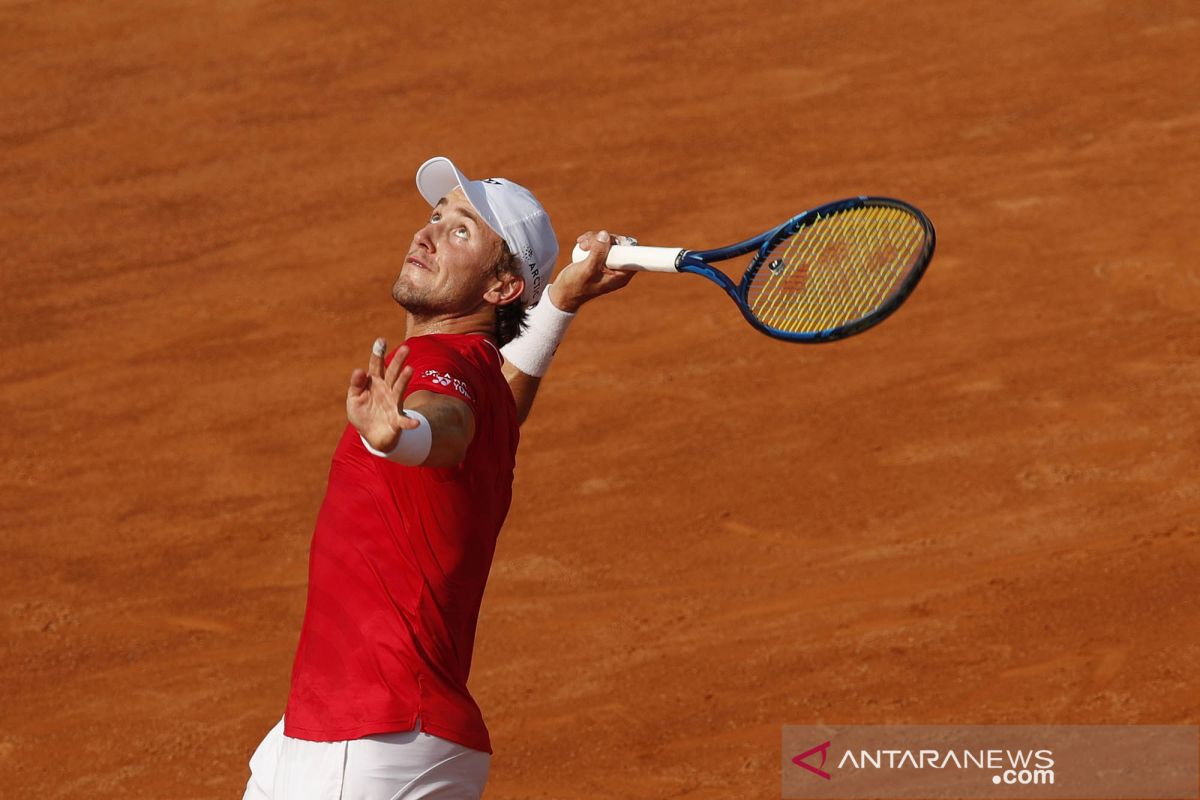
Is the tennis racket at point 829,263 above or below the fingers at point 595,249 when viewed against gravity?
below

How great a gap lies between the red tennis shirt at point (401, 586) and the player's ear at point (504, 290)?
397 mm

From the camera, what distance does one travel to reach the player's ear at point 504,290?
4438 mm

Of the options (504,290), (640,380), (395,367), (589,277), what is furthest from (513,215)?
(640,380)

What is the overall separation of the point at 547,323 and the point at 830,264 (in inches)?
35.6

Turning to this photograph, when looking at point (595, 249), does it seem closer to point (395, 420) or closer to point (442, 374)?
point (442, 374)

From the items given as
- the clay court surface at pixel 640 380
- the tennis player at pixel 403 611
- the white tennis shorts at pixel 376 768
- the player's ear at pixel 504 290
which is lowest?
the clay court surface at pixel 640 380

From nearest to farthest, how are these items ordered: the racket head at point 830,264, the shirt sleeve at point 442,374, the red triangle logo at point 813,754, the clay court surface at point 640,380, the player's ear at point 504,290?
the shirt sleeve at point 442,374 < the player's ear at point 504,290 < the racket head at point 830,264 < the red triangle logo at point 813,754 < the clay court surface at point 640,380

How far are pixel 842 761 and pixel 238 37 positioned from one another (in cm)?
987

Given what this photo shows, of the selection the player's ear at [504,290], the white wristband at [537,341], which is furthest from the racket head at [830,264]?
the player's ear at [504,290]

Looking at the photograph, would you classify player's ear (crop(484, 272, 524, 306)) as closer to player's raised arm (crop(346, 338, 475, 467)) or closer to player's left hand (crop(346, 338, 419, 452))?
player's raised arm (crop(346, 338, 475, 467))

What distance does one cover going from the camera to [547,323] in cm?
486

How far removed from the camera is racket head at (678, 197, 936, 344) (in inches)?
195

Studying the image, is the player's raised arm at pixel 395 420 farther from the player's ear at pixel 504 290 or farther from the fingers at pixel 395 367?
the player's ear at pixel 504 290

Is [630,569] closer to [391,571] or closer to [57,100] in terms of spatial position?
[391,571]
